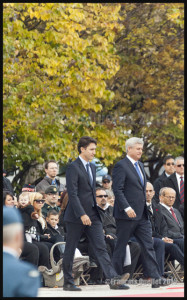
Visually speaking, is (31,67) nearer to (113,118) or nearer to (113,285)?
(113,118)

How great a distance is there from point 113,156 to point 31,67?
4.17 m

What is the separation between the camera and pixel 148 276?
11383mm

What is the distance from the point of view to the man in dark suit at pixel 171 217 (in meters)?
13.4

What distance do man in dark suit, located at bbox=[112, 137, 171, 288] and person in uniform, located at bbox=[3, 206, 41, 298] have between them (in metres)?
7.14

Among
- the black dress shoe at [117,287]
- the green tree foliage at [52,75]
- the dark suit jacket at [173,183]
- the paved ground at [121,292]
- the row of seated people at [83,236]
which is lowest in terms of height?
the paved ground at [121,292]

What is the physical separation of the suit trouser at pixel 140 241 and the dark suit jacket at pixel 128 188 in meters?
0.12

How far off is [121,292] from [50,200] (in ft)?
9.75

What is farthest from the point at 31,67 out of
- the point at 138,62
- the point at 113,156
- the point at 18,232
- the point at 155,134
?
the point at 18,232

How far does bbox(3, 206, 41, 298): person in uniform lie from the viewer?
385cm

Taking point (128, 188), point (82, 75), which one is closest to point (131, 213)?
point (128, 188)

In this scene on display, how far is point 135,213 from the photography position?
1120 centimetres

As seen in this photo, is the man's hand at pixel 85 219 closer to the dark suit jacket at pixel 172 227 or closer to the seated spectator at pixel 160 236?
the seated spectator at pixel 160 236

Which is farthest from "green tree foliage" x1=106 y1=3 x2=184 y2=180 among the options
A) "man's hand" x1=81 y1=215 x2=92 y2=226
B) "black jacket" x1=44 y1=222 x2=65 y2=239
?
"man's hand" x1=81 y1=215 x2=92 y2=226

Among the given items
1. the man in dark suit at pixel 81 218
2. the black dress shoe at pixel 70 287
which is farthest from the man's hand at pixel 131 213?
the black dress shoe at pixel 70 287
